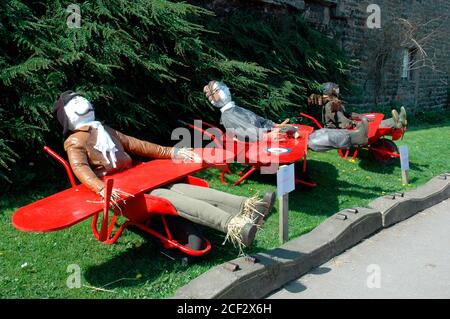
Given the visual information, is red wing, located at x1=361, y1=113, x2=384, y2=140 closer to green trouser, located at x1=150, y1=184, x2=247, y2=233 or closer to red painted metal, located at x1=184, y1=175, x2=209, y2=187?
red painted metal, located at x1=184, y1=175, x2=209, y2=187

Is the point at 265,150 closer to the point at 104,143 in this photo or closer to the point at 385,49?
the point at 104,143

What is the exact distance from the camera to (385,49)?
13477 mm

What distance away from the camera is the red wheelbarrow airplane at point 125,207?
3.25 m

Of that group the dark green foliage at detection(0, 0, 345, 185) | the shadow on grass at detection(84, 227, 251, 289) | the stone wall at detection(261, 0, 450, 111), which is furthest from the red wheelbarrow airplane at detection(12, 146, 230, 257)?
the stone wall at detection(261, 0, 450, 111)

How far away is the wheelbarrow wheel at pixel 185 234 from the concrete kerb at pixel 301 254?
327 mm

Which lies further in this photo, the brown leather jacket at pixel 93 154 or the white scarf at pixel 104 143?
the white scarf at pixel 104 143

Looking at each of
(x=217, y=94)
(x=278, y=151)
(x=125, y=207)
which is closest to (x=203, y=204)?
(x=125, y=207)

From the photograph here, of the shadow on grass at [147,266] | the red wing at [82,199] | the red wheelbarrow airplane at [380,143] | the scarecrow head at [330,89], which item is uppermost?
the scarecrow head at [330,89]

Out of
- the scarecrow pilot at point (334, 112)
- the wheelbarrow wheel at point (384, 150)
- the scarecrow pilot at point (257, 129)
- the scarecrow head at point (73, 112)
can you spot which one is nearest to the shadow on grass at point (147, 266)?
the scarecrow head at point (73, 112)

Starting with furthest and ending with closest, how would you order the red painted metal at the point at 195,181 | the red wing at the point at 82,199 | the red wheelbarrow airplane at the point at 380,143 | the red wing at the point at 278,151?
1. the red wheelbarrow airplane at the point at 380,143
2. the red wing at the point at 278,151
3. the red painted metal at the point at 195,181
4. the red wing at the point at 82,199

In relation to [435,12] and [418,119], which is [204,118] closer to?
[418,119]

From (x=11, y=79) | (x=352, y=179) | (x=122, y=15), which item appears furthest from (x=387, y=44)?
(x=11, y=79)

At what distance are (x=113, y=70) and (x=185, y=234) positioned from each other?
2.46 m

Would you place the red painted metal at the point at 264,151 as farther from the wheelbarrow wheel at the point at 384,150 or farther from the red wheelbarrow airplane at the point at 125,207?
the wheelbarrow wheel at the point at 384,150
